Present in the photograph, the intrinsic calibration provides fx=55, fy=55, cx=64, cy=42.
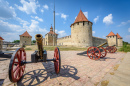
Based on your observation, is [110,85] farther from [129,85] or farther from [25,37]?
[25,37]

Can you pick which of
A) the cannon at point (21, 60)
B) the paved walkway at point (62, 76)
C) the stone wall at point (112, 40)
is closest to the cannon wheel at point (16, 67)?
the cannon at point (21, 60)

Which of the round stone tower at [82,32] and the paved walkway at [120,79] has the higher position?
the round stone tower at [82,32]

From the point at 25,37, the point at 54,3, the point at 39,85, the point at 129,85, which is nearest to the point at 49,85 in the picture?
the point at 39,85

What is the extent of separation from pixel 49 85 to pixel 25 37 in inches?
1376

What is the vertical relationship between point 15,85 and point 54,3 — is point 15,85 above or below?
below

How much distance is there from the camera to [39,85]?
1.42 meters

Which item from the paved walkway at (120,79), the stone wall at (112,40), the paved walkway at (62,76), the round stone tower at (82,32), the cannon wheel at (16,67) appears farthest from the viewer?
the stone wall at (112,40)

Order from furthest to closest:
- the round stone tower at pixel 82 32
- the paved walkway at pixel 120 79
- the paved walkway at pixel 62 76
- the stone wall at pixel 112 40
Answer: the stone wall at pixel 112 40, the round stone tower at pixel 82 32, the paved walkway at pixel 62 76, the paved walkway at pixel 120 79

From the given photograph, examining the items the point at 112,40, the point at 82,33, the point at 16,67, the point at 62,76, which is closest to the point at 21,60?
the point at 16,67

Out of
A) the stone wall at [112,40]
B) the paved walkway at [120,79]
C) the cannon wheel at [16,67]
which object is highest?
the stone wall at [112,40]

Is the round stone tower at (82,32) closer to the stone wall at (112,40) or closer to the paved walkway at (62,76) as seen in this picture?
the stone wall at (112,40)

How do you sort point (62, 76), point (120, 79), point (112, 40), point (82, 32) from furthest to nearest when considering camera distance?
point (112, 40) → point (82, 32) → point (62, 76) → point (120, 79)

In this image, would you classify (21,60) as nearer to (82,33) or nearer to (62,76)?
(62,76)

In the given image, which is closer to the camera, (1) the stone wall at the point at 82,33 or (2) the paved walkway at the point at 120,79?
(2) the paved walkway at the point at 120,79
